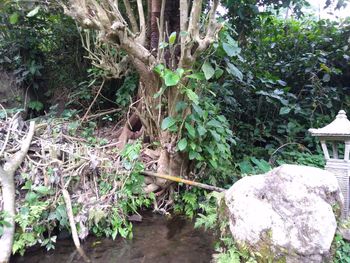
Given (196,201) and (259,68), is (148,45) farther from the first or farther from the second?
(259,68)

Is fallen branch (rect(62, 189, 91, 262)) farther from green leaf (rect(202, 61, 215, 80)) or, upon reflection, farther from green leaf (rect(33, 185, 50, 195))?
green leaf (rect(202, 61, 215, 80))

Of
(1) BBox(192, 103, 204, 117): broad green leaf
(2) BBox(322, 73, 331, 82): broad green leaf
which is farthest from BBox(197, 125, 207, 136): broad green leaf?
(2) BBox(322, 73, 331, 82): broad green leaf

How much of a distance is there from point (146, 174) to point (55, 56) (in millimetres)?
3511

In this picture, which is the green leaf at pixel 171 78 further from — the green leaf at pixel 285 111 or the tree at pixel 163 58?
the green leaf at pixel 285 111

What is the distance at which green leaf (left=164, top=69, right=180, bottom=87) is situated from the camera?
312 centimetres

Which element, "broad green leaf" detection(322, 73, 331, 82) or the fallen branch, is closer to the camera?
the fallen branch

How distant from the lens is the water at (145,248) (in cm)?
276

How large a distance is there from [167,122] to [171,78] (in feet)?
1.97

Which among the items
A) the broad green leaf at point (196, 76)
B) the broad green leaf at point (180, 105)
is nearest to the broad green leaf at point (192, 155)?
the broad green leaf at point (180, 105)

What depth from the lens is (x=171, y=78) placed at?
3.16 m

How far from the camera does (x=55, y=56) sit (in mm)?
5805

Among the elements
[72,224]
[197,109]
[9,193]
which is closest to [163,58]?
[197,109]

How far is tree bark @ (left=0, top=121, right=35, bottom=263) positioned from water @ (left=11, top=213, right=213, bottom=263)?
214 millimetres

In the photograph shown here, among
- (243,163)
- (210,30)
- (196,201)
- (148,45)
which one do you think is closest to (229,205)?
(196,201)
